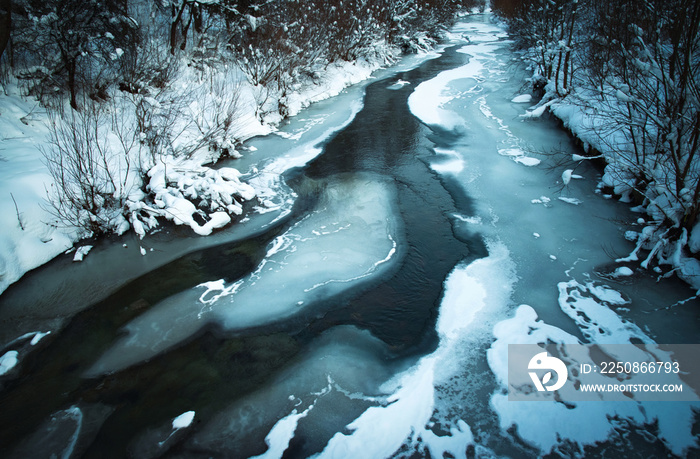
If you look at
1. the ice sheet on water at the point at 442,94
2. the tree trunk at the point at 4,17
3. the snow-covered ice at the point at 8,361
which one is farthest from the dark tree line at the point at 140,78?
the ice sheet on water at the point at 442,94

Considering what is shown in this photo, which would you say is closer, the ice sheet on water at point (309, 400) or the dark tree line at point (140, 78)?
the ice sheet on water at point (309, 400)

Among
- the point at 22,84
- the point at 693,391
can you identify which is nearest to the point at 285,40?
the point at 22,84

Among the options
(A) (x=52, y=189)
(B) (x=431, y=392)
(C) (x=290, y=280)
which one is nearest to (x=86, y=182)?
(A) (x=52, y=189)

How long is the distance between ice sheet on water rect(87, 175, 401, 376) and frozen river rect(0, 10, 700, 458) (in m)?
0.03

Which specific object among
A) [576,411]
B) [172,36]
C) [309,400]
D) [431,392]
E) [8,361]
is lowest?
[576,411]

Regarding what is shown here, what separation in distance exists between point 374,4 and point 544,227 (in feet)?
60.6

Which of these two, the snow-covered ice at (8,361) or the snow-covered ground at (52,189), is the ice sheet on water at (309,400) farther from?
the snow-covered ground at (52,189)

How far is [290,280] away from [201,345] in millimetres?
1579

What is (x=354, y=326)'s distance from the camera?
16.6 ft

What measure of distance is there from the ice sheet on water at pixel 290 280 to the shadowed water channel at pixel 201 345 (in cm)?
17

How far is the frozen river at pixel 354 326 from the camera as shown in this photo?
3.79 meters

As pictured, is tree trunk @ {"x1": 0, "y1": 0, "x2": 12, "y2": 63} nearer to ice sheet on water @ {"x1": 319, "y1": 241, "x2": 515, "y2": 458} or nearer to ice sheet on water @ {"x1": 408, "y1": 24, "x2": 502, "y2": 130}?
ice sheet on water @ {"x1": 319, "y1": 241, "x2": 515, "y2": 458}

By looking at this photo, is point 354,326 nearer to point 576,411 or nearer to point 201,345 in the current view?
point 201,345

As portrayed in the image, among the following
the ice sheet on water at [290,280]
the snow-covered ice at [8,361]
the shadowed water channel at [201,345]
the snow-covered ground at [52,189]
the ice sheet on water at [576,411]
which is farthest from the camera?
the snow-covered ground at [52,189]
